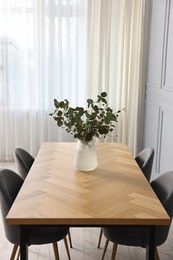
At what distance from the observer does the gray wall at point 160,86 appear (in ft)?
11.5

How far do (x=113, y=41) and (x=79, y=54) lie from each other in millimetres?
514

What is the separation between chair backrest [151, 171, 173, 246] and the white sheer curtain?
2.63 m

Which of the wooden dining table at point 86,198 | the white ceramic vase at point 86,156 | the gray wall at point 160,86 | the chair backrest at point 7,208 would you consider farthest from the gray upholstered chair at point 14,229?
the gray wall at point 160,86

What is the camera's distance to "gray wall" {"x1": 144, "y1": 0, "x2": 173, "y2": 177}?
351 cm

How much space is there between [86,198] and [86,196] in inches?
1.1

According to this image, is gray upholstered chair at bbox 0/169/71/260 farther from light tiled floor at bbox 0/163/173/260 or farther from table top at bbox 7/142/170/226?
light tiled floor at bbox 0/163/173/260

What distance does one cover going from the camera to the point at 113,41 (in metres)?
4.68

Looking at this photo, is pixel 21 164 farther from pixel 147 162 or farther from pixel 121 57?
pixel 121 57

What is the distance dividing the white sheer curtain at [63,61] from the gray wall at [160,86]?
284 mm

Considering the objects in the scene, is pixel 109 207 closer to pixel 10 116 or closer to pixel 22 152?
pixel 22 152

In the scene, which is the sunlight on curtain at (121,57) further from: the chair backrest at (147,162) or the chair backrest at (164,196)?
the chair backrest at (164,196)

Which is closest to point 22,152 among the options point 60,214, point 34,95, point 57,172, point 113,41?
point 57,172

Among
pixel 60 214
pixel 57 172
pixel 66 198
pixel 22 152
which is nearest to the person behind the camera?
pixel 60 214

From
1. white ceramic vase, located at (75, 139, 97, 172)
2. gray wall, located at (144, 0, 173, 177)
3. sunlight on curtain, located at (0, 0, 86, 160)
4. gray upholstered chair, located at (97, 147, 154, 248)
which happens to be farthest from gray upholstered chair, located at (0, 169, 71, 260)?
sunlight on curtain, located at (0, 0, 86, 160)
